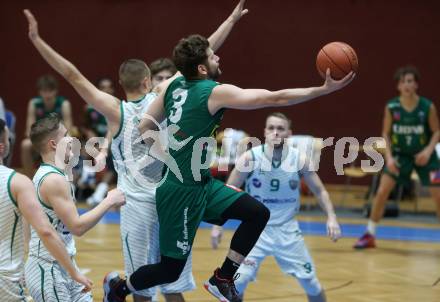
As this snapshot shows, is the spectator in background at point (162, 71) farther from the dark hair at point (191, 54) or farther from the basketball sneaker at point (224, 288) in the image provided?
the basketball sneaker at point (224, 288)

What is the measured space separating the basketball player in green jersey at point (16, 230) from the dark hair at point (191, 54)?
1221mm

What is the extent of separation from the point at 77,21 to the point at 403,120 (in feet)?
26.9

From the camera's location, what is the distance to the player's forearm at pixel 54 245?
13.2ft

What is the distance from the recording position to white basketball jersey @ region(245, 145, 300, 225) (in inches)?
262

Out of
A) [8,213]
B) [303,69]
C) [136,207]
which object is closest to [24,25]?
[303,69]

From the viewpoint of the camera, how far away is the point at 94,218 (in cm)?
439

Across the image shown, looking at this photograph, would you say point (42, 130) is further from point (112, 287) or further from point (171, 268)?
point (112, 287)

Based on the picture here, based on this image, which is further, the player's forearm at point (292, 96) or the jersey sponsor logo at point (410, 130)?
the jersey sponsor logo at point (410, 130)

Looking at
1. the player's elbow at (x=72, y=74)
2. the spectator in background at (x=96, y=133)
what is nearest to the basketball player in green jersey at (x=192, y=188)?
the player's elbow at (x=72, y=74)

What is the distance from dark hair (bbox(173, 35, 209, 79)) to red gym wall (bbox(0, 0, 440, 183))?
9.90 meters

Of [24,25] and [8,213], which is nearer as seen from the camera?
[8,213]

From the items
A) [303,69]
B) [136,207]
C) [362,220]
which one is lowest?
[362,220]

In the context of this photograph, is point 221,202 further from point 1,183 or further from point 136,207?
point 1,183

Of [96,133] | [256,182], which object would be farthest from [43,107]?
[256,182]
